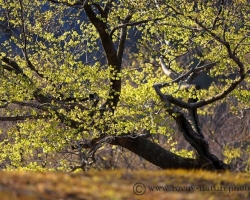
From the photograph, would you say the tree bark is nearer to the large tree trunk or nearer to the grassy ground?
the large tree trunk

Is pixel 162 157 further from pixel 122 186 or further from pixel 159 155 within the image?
pixel 122 186

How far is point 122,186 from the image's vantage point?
498cm

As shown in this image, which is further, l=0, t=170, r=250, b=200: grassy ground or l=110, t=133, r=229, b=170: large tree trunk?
l=110, t=133, r=229, b=170: large tree trunk

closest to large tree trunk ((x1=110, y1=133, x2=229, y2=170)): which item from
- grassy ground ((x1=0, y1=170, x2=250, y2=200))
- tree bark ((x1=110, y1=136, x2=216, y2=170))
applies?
tree bark ((x1=110, y1=136, x2=216, y2=170))

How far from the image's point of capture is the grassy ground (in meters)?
4.39

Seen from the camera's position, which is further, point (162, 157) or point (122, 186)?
point (162, 157)

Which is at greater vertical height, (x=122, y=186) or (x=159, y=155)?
(x=159, y=155)

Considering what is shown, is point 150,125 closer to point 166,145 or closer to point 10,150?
point 10,150

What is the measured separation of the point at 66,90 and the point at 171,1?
3.67 meters

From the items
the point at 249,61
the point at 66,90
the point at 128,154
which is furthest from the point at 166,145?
the point at 66,90

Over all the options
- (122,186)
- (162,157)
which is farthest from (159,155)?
(122,186)

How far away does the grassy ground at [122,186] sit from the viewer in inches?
173

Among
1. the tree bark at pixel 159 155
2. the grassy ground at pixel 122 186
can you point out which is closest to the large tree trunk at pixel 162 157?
the tree bark at pixel 159 155

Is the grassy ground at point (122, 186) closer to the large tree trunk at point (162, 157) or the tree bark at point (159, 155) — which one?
the large tree trunk at point (162, 157)
